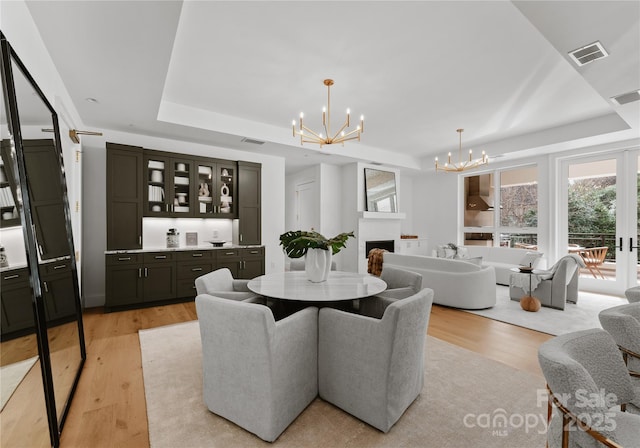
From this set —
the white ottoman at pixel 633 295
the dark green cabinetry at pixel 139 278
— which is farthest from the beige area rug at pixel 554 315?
the dark green cabinetry at pixel 139 278

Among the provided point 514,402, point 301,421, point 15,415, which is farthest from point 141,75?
point 514,402

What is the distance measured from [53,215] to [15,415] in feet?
4.19

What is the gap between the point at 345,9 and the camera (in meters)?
2.37

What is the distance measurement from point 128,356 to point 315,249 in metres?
2.00

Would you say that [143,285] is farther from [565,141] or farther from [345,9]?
[565,141]

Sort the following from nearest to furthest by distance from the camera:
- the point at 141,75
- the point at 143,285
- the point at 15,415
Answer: the point at 15,415, the point at 141,75, the point at 143,285

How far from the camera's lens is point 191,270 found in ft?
15.3

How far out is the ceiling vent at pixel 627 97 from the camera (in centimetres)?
317

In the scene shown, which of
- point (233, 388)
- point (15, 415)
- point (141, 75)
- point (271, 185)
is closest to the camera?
point (15, 415)

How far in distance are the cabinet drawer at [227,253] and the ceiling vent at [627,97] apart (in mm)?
5267

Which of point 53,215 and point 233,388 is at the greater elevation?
point 53,215

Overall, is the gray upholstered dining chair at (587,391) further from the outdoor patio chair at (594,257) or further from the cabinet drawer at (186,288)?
the outdoor patio chair at (594,257)

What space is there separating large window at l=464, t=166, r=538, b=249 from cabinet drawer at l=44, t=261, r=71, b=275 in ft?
24.9

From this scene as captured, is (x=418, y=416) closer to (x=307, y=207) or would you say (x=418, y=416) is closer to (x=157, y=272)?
(x=157, y=272)
